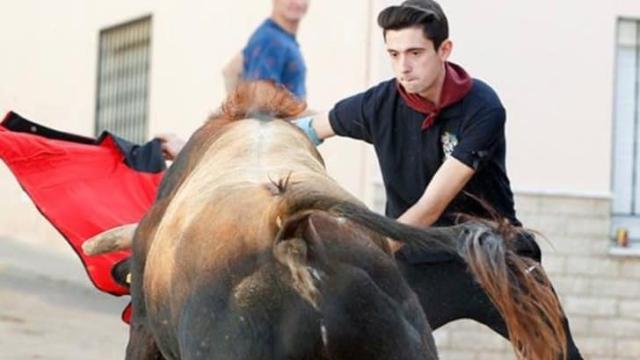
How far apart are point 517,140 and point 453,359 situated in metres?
1.49

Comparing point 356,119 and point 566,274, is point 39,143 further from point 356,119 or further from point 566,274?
point 566,274

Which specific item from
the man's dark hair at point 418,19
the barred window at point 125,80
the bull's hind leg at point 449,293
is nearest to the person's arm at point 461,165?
the bull's hind leg at point 449,293

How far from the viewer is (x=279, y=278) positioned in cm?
533

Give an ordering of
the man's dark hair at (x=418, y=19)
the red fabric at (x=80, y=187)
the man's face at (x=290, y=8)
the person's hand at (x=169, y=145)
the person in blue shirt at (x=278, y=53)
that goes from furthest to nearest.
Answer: the man's face at (x=290, y=8) → the person in blue shirt at (x=278, y=53) → the person's hand at (x=169, y=145) → the red fabric at (x=80, y=187) → the man's dark hair at (x=418, y=19)

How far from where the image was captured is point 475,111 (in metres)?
6.87

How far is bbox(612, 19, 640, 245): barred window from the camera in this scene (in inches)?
523

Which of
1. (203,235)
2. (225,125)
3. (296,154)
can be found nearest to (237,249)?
(203,235)

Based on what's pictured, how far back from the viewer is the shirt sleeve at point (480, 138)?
6.76 metres

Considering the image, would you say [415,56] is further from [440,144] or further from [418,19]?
[440,144]

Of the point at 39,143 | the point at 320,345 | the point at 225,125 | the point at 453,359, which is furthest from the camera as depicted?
the point at 453,359

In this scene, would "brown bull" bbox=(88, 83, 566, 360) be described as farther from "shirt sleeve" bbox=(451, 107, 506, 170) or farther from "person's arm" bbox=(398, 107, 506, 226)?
"shirt sleeve" bbox=(451, 107, 506, 170)

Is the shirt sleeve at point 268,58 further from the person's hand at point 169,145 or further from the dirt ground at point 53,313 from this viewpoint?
the person's hand at point 169,145

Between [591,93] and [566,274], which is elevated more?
[591,93]

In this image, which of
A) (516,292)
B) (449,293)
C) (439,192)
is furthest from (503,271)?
(449,293)
